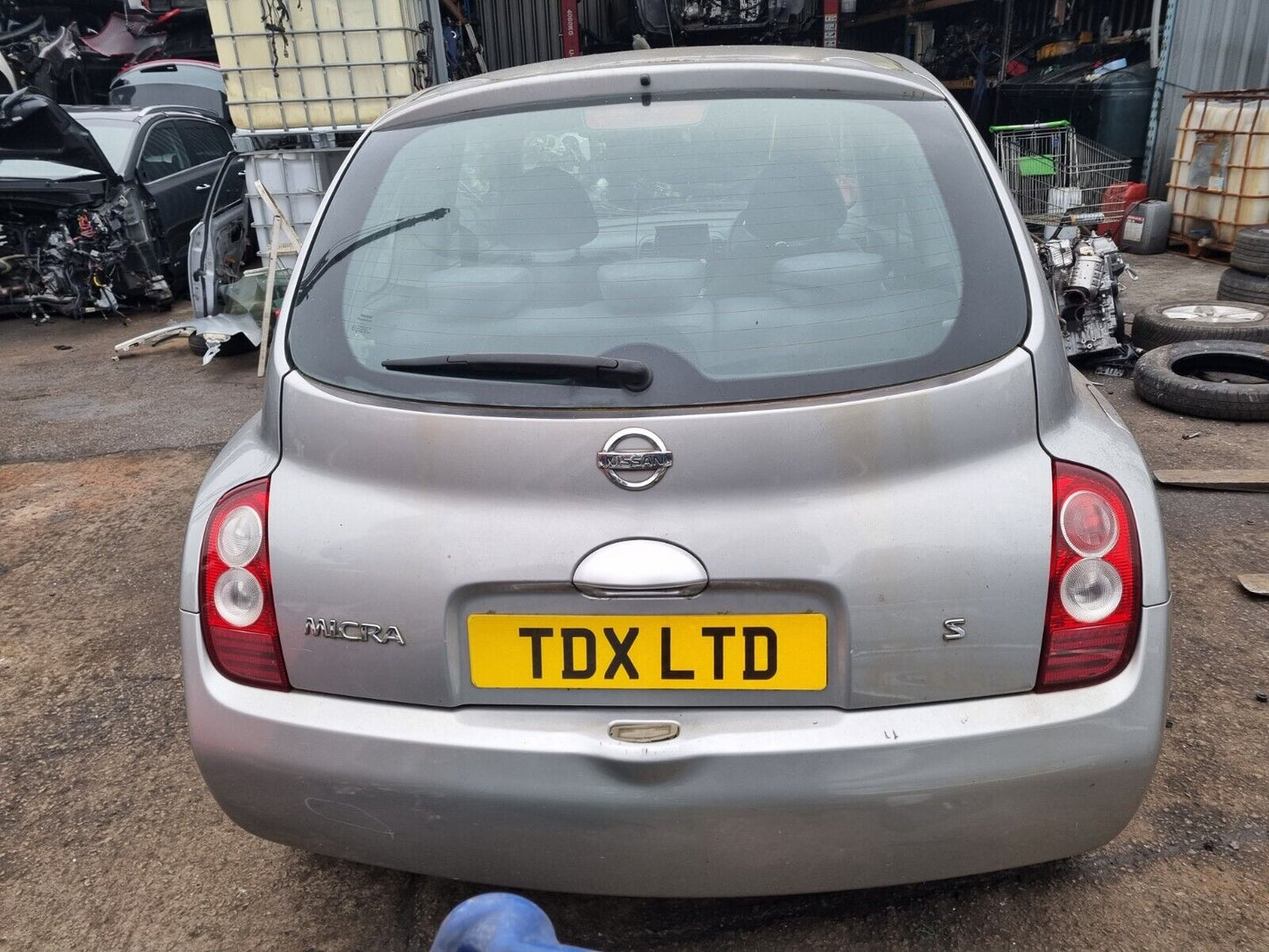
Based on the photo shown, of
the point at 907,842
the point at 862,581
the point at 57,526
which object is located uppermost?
the point at 862,581

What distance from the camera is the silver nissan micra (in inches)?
59.0

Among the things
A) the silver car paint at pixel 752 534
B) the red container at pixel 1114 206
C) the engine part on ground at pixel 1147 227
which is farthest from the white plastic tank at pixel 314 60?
the engine part on ground at pixel 1147 227

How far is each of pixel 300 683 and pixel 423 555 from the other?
310mm

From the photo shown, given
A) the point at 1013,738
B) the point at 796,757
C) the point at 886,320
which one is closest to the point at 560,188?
the point at 886,320

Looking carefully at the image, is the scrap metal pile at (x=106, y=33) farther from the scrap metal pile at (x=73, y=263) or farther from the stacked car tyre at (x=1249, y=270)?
the stacked car tyre at (x=1249, y=270)

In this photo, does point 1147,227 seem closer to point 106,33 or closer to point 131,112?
point 131,112

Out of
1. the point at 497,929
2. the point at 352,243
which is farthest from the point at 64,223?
the point at 497,929

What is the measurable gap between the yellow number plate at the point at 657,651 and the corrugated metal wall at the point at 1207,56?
905 centimetres

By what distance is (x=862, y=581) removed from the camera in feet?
4.87

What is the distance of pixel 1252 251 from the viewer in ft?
20.0

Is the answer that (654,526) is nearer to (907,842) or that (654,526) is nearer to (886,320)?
(886,320)

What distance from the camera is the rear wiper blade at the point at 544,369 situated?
156 centimetres

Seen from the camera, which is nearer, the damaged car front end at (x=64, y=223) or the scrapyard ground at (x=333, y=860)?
the scrapyard ground at (x=333, y=860)

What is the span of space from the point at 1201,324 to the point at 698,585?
4.78 m
